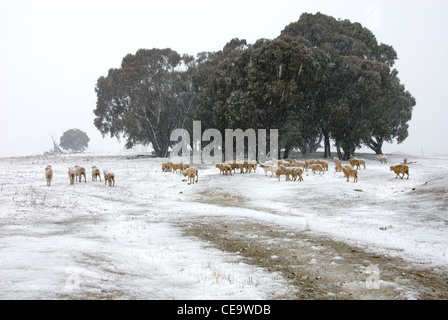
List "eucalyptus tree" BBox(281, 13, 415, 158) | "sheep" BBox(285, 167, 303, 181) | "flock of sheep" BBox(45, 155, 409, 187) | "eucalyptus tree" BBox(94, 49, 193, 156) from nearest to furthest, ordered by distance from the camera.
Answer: "flock of sheep" BBox(45, 155, 409, 187) < "sheep" BBox(285, 167, 303, 181) < "eucalyptus tree" BBox(281, 13, 415, 158) < "eucalyptus tree" BBox(94, 49, 193, 156)

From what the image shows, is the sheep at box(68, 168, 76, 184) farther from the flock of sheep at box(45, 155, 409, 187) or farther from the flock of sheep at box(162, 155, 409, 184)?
the flock of sheep at box(162, 155, 409, 184)

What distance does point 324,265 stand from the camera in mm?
6934

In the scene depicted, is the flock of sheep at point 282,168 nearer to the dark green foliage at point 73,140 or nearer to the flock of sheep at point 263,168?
the flock of sheep at point 263,168

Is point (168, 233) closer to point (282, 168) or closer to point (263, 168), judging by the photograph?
point (282, 168)

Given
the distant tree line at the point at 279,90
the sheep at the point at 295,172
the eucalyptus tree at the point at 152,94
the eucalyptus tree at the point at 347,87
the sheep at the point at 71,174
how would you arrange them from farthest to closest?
the eucalyptus tree at the point at 152,94 → the eucalyptus tree at the point at 347,87 → the distant tree line at the point at 279,90 → the sheep at the point at 295,172 → the sheep at the point at 71,174

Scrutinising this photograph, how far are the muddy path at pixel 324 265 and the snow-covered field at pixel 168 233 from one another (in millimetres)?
406

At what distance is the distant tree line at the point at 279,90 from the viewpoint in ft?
125

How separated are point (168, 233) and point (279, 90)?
3039 cm

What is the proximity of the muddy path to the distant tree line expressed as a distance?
92.3 feet

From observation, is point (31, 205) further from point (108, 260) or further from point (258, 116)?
point (258, 116)

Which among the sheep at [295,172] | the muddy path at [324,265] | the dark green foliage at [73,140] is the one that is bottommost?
the muddy path at [324,265]

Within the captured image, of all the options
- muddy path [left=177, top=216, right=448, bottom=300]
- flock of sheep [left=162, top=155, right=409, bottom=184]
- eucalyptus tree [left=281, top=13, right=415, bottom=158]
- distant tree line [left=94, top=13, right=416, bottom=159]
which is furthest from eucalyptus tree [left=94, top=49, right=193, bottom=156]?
muddy path [left=177, top=216, right=448, bottom=300]

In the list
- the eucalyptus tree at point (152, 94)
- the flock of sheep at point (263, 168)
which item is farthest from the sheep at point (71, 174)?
the eucalyptus tree at point (152, 94)

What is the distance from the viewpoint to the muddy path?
216 inches
